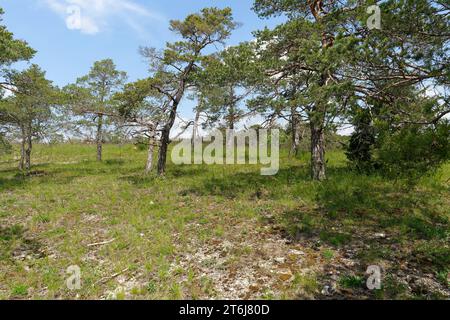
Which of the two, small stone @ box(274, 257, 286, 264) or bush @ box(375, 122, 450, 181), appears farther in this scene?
A: small stone @ box(274, 257, 286, 264)

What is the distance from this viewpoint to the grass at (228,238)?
23.0ft

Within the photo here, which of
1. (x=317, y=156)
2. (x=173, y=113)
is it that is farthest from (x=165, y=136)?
(x=317, y=156)

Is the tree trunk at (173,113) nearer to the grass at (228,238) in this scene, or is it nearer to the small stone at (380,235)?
the grass at (228,238)

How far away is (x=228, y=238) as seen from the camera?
9.62 m

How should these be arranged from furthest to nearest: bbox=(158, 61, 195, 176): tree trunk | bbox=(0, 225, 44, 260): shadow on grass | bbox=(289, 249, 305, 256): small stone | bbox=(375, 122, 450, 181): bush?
bbox=(158, 61, 195, 176): tree trunk → bbox=(0, 225, 44, 260): shadow on grass → bbox=(289, 249, 305, 256): small stone → bbox=(375, 122, 450, 181): bush

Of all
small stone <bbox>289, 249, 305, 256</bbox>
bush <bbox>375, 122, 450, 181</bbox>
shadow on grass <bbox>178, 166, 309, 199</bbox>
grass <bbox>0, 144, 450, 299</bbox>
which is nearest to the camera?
bush <bbox>375, 122, 450, 181</bbox>

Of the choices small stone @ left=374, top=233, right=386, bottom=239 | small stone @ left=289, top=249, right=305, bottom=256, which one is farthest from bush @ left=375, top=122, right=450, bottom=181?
small stone @ left=289, top=249, right=305, bottom=256

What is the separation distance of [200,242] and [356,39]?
736 centimetres

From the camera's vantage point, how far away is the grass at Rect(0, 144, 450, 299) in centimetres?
700

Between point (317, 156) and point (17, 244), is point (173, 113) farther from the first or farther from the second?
point (17, 244)

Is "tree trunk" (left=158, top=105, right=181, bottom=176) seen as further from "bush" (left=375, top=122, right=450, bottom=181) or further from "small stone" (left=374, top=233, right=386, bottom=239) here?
"bush" (left=375, top=122, right=450, bottom=181)

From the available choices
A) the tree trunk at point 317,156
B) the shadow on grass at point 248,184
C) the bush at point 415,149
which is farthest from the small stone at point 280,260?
the tree trunk at point 317,156

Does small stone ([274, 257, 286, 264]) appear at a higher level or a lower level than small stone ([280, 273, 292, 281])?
higher

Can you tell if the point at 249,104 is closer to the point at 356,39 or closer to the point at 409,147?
the point at 356,39
